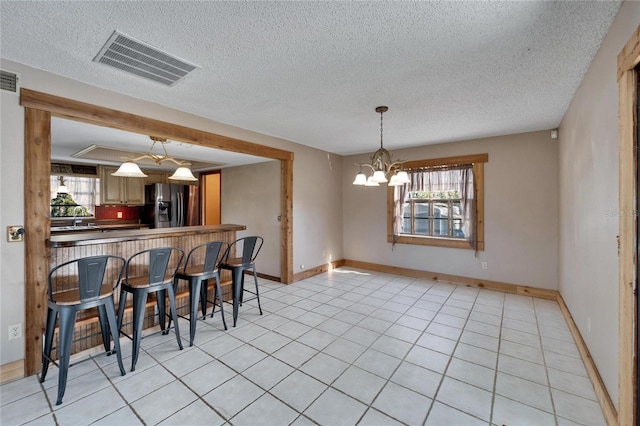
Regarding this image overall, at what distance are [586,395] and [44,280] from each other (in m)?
4.46

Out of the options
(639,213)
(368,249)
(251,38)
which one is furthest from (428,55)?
(368,249)

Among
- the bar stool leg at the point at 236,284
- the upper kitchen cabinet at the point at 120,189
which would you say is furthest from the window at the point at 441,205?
the upper kitchen cabinet at the point at 120,189

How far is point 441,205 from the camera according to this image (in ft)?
17.1

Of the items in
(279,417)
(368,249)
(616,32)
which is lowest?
(279,417)

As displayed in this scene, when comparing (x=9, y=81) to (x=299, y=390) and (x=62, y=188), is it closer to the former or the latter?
(x=299, y=390)

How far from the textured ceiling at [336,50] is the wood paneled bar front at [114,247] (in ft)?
4.90

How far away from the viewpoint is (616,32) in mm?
1731

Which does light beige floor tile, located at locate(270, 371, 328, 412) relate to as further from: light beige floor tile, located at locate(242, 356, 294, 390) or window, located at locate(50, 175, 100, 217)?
window, located at locate(50, 175, 100, 217)

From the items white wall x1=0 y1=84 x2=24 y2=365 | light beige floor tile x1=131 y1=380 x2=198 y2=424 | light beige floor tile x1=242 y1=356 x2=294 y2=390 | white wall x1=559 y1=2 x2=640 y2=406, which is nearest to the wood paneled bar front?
white wall x1=0 y1=84 x2=24 y2=365

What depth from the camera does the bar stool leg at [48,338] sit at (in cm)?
221

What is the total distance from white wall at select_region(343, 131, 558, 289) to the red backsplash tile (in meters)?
6.76

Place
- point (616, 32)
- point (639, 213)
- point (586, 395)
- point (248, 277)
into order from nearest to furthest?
point (639, 213), point (616, 32), point (586, 395), point (248, 277)

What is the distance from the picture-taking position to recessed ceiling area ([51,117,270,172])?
148 inches

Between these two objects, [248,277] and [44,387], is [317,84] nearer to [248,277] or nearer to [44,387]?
[44,387]
